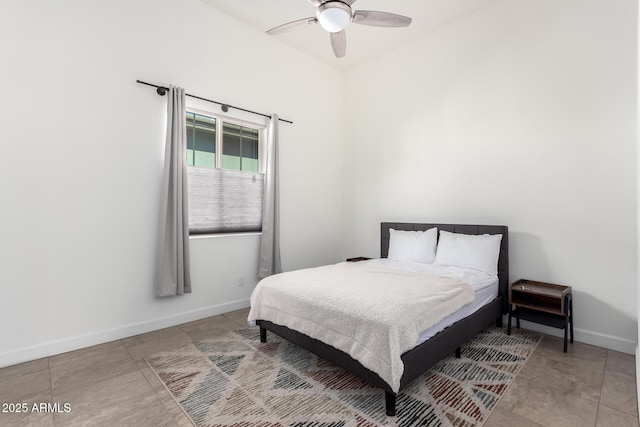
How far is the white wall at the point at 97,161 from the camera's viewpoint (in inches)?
93.7

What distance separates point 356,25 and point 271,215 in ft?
8.48

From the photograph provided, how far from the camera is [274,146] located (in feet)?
12.8

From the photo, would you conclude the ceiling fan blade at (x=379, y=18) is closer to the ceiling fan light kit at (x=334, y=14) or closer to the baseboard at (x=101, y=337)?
the ceiling fan light kit at (x=334, y=14)

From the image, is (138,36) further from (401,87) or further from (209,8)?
(401,87)

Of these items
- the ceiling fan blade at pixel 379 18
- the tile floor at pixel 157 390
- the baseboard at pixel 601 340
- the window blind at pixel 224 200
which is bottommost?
the tile floor at pixel 157 390

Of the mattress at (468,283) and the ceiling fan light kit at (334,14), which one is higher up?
the ceiling fan light kit at (334,14)

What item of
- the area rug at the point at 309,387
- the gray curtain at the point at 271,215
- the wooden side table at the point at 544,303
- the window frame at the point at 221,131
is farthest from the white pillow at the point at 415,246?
the window frame at the point at 221,131

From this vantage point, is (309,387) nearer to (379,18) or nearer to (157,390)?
(157,390)

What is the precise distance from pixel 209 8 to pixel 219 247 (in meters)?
2.70

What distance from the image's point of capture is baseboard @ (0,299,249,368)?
237 centimetres

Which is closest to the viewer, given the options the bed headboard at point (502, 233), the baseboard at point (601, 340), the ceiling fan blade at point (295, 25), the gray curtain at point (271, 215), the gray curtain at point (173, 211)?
the ceiling fan blade at point (295, 25)

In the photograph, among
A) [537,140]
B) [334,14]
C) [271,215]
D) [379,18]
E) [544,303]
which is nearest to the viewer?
[334,14]

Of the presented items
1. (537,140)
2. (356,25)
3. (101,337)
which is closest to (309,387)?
(101,337)

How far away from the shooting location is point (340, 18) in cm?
222
